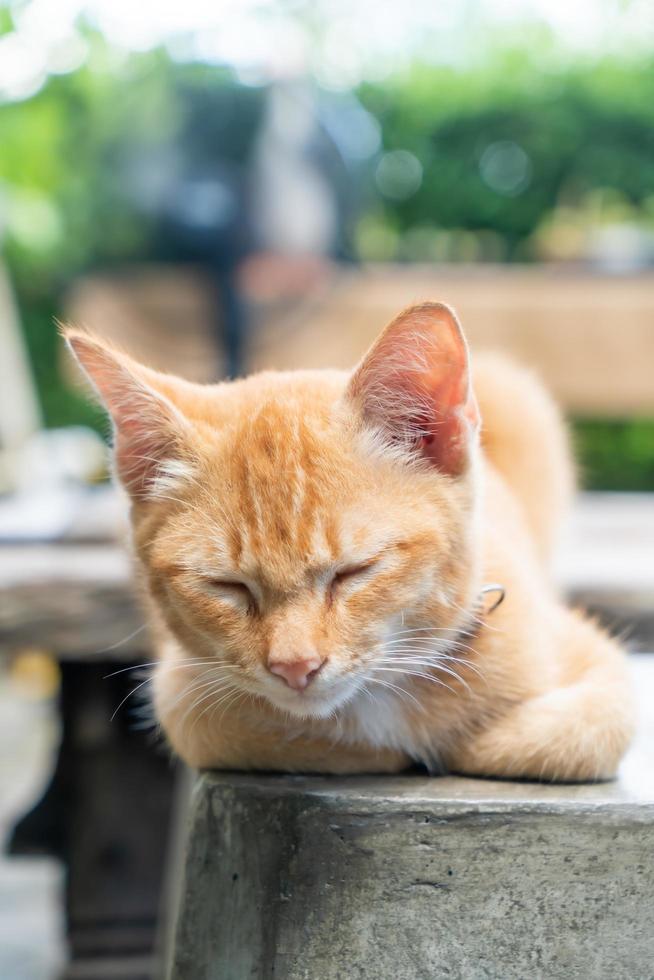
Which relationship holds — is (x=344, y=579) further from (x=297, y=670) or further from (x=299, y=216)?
(x=299, y=216)

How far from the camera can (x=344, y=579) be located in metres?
1.19

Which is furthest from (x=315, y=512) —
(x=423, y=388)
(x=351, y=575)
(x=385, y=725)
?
(x=385, y=725)

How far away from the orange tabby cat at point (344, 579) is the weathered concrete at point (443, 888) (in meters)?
0.09

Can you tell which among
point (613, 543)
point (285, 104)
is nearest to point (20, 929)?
point (613, 543)

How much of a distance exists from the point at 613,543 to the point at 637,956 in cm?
155

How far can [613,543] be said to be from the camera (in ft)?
8.66

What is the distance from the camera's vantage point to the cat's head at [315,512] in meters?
1.17

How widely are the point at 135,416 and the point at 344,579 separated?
33 centimetres

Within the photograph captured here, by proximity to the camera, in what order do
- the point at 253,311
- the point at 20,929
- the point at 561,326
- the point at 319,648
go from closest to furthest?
1. the point at 319,648
2. the point at 20,929
3. the point at 561,326
4. the point at 253,311

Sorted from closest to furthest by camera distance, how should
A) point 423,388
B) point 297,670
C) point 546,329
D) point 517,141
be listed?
point 297,670 → point 423,388 → point 546,329 → point 517,141

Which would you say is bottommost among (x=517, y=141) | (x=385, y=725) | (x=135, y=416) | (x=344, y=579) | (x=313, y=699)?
(x=385, y=725)

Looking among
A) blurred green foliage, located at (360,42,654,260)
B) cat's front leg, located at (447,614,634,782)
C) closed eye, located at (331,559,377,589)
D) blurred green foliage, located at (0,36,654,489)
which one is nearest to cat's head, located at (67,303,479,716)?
closed eye, located at (331,559,377,589)

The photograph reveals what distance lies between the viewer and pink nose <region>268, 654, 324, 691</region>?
1125 mm

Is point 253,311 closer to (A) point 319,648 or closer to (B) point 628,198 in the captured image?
(B) point 628,198
